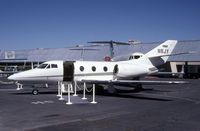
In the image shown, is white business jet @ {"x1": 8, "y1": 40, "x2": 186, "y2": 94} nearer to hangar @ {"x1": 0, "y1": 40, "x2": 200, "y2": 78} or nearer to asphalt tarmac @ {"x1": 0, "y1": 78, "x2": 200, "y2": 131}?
asphalt tarmac @ {"x1": 0, "y1": 78, "x2": 200, "y2": 131}

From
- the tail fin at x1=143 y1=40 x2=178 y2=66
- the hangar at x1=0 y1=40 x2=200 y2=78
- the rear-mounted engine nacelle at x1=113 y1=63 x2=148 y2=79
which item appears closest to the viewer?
the rear-mounted engine nacelle at x1=113 y1=63 x2=148 y2=79

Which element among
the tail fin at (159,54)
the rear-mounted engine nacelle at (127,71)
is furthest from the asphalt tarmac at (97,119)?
the tail fin at (159,54)

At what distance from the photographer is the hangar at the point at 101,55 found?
44.7 m

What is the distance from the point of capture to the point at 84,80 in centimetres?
1836

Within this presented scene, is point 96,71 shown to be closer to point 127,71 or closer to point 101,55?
point 127,71

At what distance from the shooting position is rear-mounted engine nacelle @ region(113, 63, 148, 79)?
2000cm

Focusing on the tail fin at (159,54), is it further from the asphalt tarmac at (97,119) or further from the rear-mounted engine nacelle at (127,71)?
the asphalt tarmac at (97,119)

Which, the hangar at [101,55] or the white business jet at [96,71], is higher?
the hangar at [101,55]

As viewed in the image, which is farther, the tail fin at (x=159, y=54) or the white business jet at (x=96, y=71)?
the tail fin at (x=159, y=54)

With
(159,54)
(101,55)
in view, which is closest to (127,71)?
(159,54)

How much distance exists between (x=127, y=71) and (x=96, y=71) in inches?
107

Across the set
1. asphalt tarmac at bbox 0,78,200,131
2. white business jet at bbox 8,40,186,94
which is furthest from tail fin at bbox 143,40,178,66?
asphalt tarmac at bbox 0,78,200,131

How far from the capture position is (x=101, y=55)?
5378 centimetres

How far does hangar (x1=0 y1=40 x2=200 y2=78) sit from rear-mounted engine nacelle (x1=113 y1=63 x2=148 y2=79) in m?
9.98
